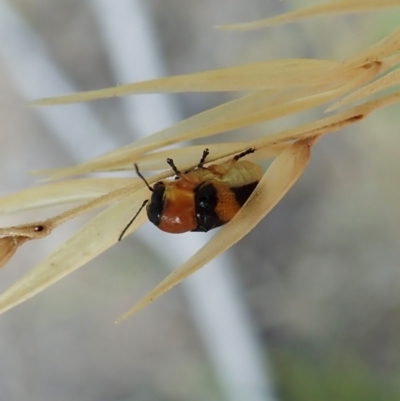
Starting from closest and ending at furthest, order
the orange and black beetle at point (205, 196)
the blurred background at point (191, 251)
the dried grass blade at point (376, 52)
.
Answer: the dried grass blade at point (376, 52) → the orange and black beetle at point (205, 196) → the blurred background at point (191, 251)

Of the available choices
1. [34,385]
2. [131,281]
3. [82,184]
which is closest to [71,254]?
[82,184]

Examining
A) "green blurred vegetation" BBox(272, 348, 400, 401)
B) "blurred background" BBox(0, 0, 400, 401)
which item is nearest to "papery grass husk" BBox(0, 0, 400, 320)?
"blurred background" BBox(0, 0, 400, 401)

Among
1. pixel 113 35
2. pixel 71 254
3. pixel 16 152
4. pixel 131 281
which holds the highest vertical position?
pixel 113 35

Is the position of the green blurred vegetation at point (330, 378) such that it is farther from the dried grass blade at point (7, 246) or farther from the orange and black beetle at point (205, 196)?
the dried grass blade at point (7, 246)

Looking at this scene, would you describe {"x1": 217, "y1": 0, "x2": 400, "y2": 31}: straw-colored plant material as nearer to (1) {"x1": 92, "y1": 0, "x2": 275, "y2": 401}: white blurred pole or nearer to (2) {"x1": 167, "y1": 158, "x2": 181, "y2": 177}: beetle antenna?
(2) {"x1": 167, "y1": 158, "x2": 181, "y2": 177}: beetle antenna

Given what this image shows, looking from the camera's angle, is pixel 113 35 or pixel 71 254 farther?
pixel 113 35

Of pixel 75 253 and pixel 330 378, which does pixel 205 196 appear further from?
pixel 330 378

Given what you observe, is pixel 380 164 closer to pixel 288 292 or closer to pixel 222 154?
pixel 288 292

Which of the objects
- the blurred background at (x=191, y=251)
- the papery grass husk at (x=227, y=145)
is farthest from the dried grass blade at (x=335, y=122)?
the blurred background at (x=191, y=251)
